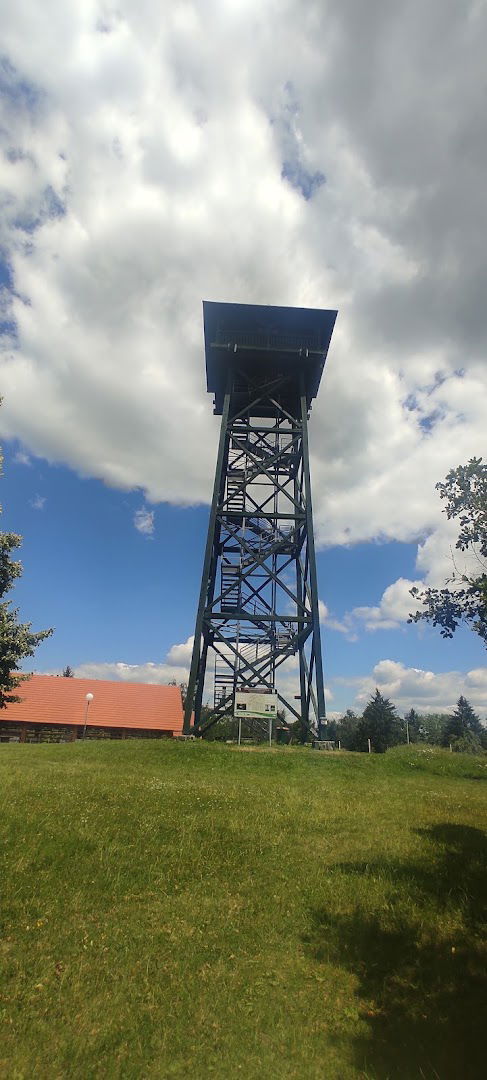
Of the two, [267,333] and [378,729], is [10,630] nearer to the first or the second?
[267,333]

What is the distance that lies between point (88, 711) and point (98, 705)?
80 cm

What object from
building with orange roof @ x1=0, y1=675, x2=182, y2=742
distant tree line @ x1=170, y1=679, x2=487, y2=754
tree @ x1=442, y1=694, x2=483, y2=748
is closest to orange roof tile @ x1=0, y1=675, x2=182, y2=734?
building with orange roof @ x1=0, y1=675, x2=182, y2=742

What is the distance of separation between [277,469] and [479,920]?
20938mm

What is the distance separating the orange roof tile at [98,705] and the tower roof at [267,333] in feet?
86.0

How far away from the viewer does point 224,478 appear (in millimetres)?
24922

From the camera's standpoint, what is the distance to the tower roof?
24.4 meters

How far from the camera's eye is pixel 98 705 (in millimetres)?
40188

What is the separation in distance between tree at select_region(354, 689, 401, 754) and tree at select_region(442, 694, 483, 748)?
17782 mm

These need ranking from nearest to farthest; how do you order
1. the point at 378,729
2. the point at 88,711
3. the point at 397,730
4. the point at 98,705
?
1. the point at 88,711
2. the point at 98,705
3. the point at 378,729
4. the point at 397,730

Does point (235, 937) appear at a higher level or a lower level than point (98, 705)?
lower

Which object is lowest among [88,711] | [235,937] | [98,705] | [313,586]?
[235,937]

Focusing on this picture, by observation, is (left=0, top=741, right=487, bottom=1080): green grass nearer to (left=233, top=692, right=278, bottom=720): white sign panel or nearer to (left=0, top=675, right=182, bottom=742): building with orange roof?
(left=233, top=692, right=278, bottom=720): white sign panel

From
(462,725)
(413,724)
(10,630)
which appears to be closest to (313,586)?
(10,630)

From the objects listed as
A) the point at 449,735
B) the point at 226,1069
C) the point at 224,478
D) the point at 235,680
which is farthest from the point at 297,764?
the point at 449,735
